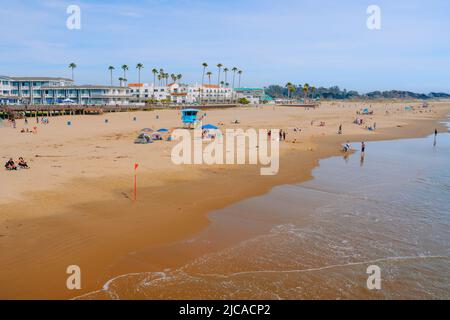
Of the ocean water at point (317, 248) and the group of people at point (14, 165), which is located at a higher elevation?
the group of people at point (14, 165)

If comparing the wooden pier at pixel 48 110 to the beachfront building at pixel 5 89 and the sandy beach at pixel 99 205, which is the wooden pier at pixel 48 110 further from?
the sandy beach at pixel 99 205

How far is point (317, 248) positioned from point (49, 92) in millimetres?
89495

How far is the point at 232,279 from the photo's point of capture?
10.8 m

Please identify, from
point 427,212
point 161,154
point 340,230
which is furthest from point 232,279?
point 161,154

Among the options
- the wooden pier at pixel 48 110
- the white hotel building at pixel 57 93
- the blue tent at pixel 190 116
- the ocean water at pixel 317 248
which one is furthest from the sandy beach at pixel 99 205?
the white hotel building at pixel 57 93

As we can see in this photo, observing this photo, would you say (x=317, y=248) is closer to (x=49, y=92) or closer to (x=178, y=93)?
(x=49, y=92)

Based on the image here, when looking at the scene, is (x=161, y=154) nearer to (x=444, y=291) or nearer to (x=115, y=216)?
(x=115, y=216)

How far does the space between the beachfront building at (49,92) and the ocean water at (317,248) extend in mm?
79480

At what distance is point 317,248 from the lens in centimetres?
1309

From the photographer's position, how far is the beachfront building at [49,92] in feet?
278

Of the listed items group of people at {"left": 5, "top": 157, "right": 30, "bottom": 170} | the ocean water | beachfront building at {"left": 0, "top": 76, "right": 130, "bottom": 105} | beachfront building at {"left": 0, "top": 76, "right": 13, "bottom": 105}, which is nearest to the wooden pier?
beachfront building at {"left": 0, "top": 76, "right": 130, "bottom": 105}

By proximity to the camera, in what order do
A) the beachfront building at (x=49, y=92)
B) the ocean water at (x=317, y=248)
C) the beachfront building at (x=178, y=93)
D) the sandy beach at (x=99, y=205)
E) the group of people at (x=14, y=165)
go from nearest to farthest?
the ocean water at (x=317, y=248) < the sandy beach at (x=99, y=205) < the group of people at (x=14, y=165) < the beachfront building at (x=49, y=92) < the beachfront building at (x=178, y=93)

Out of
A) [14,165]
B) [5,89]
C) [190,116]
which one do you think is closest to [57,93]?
[5,89]
